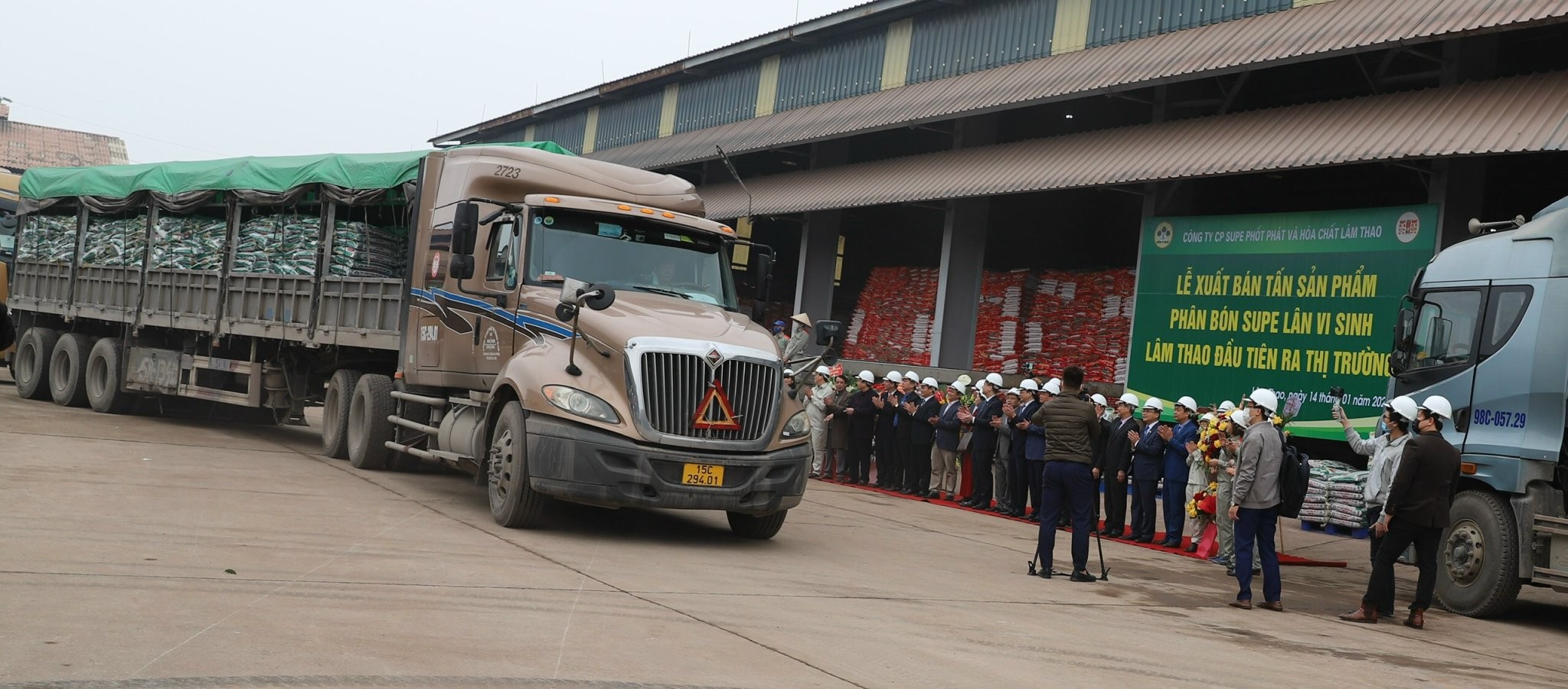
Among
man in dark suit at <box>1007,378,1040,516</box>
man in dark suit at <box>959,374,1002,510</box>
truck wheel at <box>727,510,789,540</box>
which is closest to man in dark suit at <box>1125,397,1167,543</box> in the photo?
man in dark suit at <box>1007,378,1040,516</box>

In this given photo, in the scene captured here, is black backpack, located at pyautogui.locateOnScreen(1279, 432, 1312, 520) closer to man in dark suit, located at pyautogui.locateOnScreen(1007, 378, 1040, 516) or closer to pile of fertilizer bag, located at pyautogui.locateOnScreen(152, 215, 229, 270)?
man in dark suit, located at pyautogui.locateOnScreen(1007, 378, 1040, 516)

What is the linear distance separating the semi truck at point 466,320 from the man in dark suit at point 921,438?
695cm

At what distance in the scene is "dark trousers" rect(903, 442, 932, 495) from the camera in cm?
2103

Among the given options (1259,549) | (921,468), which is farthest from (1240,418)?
(921,468)

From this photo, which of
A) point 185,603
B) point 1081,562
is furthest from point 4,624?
point 1081,562

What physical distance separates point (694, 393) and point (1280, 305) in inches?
398

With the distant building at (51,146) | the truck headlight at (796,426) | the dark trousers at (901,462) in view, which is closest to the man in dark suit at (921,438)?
the dark trousers at (901,462)

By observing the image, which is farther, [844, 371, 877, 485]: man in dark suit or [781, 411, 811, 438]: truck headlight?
[844, 371, 877, 485]: man in dark suit

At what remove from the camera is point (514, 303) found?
12703 mm

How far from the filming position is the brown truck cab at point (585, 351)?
1149 cm

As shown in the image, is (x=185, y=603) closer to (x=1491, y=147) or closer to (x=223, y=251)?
(x=223, y=251)

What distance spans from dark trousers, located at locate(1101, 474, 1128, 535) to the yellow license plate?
7.20 metres

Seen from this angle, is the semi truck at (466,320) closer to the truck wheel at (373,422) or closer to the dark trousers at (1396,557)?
the truck wheel at (373,422)

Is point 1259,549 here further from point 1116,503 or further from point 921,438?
point 921,438
